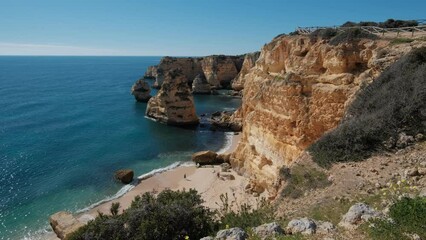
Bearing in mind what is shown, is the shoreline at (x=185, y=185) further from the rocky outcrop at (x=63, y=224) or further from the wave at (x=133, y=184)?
the rocky outcrop at (x=63, y=224)

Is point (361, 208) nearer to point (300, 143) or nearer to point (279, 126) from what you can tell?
point (300, 143)

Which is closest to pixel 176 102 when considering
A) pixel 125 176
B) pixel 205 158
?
pixel 205 158

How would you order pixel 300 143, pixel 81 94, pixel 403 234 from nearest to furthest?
pixel 403 234
pixel 300 143
pixel 81 94

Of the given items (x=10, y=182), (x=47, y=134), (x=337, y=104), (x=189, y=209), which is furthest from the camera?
(x=47, y=134)

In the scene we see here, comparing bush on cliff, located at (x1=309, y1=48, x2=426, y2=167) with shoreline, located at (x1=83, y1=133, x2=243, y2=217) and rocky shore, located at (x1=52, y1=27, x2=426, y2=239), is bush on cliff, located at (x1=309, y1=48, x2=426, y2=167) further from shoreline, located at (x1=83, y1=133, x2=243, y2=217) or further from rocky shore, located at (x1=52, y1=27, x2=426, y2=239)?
shoreline, located at (x1=83, y1=133, x2=243, y2=217)

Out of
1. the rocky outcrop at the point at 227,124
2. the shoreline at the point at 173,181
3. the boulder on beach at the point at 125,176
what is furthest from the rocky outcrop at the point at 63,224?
the rocky outcrop at the point at 227,124

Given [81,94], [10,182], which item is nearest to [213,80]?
[81,94]
